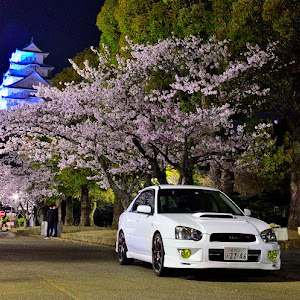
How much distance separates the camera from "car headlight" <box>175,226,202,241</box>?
387 inches

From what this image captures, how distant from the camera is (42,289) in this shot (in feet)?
27.7

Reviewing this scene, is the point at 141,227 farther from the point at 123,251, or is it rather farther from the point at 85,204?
the point at 85,204

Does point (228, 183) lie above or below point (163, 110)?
below

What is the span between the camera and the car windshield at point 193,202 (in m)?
11.3

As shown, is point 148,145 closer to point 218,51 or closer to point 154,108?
point 154,108

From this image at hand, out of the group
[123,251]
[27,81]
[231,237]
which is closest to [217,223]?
[231,237]

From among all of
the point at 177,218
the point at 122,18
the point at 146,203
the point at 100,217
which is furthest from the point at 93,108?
the point at 100,217

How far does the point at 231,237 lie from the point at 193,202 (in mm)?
1742

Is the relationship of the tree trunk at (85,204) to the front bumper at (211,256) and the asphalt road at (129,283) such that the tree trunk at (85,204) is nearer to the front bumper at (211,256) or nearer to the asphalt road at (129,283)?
the asphalt road at (129,283)

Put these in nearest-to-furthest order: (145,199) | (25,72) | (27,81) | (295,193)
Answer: (145,199), (295,193), (27,81), (25,72)

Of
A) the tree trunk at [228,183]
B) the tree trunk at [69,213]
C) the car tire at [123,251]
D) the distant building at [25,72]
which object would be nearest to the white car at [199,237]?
the car tire at [123,251]

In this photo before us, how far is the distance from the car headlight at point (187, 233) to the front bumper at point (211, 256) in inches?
3.2

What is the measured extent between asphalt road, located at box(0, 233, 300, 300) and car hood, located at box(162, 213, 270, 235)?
80 cm

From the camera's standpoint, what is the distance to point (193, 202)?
11453 mm
